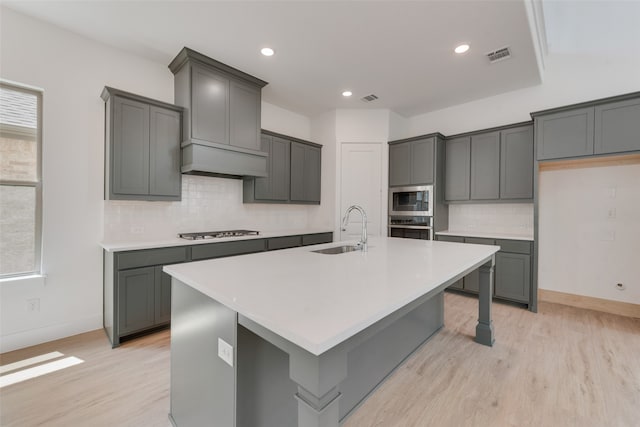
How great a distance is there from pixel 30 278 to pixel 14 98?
5.32 ft

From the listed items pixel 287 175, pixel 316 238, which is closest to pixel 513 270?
pixel 316 238

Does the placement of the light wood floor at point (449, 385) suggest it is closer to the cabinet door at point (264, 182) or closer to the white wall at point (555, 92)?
the cabinet door at point (264, 182)

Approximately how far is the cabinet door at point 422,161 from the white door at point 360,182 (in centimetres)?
55

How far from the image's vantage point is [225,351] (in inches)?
45.0

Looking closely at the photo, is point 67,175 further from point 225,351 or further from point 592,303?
point 592,303

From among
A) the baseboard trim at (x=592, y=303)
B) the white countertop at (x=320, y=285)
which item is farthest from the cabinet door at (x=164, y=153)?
the baseboard trim at (x=592, y=303)

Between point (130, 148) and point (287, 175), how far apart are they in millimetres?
2116

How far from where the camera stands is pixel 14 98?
247 cm

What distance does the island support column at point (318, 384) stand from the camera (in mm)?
793

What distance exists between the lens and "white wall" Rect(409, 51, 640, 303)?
322cm

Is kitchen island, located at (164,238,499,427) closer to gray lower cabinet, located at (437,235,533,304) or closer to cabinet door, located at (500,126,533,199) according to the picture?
gray lower cabinet, located at (437,235,533,304)

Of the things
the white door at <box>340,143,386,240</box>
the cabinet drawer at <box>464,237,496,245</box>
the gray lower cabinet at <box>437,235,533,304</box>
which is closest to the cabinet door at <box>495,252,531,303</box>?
the gray lower cabinet at <box>437,235,533,304</box>

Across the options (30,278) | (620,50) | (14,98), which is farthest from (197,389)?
(620,50)

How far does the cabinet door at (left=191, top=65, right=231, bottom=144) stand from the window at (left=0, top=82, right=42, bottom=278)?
1338 millimetres
